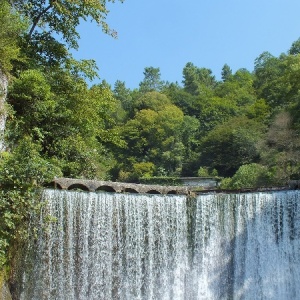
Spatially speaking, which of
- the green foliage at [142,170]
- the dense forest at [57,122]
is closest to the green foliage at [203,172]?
the dense forest at [57,122]

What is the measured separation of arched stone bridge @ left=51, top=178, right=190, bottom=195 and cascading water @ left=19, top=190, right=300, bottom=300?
75 cm

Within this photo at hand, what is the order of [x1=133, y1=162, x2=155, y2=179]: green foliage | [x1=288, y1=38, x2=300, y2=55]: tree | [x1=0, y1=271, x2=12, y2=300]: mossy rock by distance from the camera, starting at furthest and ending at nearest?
1. [x1=288, y1=38, x2=300, y2=55]: tree
2. [x1=133, y1=162, x2=155, y2=179]: green foliage
3. [x1=0, y1=271, x2=12, y2=300]: mossy rock

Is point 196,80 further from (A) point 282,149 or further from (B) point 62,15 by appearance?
(B) point 62,15

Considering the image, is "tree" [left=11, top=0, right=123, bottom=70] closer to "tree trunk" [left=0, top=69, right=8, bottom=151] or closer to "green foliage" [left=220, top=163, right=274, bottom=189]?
"tree trunk" [left=0, top=69, right=8, bottom=151]

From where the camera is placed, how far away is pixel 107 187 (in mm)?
14445

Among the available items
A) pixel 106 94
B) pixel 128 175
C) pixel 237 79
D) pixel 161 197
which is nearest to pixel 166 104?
pixel 128 175

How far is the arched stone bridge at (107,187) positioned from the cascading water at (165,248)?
29.4 inches

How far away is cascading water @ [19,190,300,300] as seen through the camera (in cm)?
1278

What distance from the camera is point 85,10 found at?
711 inches

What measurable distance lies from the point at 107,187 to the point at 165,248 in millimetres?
2325

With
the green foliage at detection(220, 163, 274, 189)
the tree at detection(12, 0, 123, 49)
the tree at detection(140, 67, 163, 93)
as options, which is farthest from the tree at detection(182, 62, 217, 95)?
the tree at detection(12, 0, 123, 49)

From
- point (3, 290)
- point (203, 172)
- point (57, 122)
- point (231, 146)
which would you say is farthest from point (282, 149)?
point (3, 290)

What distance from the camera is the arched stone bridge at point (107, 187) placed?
536 inches

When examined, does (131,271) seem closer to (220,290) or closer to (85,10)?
(220,290)
